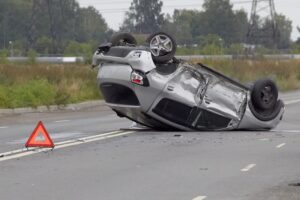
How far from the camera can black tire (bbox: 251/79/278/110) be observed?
56.4 feet

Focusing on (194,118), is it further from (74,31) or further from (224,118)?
(74,31)

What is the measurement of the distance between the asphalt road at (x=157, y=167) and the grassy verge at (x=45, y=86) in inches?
393

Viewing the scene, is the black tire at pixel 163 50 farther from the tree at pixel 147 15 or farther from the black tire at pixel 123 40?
the tree at pixel 147 15

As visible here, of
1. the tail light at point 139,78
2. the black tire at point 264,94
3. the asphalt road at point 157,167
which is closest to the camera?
the asphalt road at point 157,167

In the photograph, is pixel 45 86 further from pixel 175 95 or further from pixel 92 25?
pixel 92 25

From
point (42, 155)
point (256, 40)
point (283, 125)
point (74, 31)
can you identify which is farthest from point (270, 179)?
point (74, 31)

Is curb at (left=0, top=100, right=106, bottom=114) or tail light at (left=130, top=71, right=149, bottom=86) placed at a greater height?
tail light at (left=130, top=71, right=149, bottom=86)

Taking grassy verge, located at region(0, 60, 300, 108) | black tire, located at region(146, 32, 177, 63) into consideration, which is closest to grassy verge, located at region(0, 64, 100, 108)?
grassy verge, located at region(0, 60, 300, 108)

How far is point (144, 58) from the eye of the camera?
16.2 metres

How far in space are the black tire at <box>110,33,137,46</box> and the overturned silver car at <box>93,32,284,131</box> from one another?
0.03 m

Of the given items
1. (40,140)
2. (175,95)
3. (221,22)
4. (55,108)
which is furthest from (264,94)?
(221,22)

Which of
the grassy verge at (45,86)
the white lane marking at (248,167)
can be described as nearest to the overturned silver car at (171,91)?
the white lane marking at (248,167)

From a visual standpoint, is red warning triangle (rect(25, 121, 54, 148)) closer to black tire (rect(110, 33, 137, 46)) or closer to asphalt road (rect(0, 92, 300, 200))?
asphalt road (rect(0, 92, 300, 200))

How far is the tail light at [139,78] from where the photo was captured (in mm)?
16078
